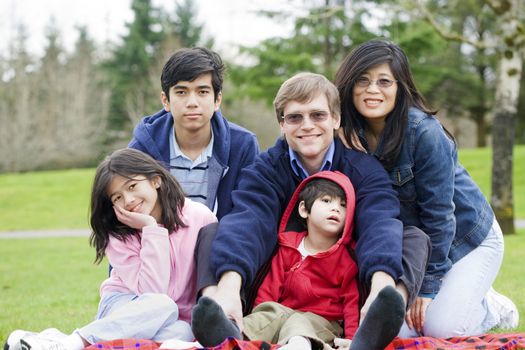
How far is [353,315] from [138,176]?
1.37m

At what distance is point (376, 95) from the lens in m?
3.70

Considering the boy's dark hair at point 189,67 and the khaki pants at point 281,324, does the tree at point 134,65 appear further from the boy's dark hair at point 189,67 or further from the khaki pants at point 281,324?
the khaki pants at point 281,324

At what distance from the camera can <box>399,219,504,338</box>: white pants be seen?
12.1ft

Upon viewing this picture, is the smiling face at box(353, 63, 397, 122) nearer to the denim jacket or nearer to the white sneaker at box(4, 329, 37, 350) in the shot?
the denim jacket

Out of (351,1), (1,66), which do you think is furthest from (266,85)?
(1,66)

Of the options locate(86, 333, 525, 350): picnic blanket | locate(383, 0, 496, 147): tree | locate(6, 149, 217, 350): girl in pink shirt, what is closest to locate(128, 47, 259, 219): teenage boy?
locate(6, 149, 217, 350): girl in pink shirt

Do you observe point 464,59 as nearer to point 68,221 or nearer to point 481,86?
point 481,86

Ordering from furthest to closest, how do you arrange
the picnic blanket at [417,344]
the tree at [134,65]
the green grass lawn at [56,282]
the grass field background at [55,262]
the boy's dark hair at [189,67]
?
the tree at [134,65], the grass field background at [55,262], the green grass lawn at [56,282], the boy's dark hair at [189,67], the picnic blanket at [417,344]

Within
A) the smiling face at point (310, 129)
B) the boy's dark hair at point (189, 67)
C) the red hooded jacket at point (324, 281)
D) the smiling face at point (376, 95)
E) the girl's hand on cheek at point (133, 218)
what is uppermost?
the boy's dark hair at point (189, 67)

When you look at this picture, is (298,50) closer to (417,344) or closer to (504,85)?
(504,85)

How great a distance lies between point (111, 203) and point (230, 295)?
930 millimetres

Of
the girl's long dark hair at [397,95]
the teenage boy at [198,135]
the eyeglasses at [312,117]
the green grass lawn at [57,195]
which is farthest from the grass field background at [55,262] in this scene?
the eyeglasses at [312,117]

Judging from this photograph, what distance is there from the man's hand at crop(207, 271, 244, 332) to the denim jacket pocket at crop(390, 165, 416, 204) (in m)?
1.06

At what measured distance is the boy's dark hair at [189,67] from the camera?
13.5ft
